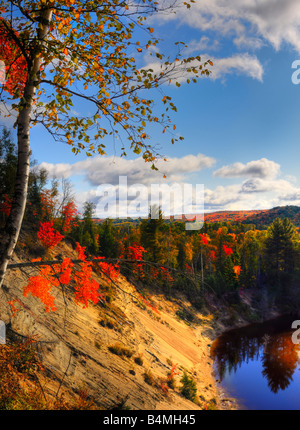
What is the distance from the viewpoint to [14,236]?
364cm

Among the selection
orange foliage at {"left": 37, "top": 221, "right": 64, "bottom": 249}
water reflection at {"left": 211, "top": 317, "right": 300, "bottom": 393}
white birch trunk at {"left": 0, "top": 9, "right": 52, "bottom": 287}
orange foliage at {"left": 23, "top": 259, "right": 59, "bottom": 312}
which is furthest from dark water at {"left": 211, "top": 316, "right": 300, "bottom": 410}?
white birch trunk at {"left": 0, "top": 9, "right": 52, "bottom": 287}

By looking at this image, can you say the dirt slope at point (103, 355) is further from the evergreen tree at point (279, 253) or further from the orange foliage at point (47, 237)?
the evergreen tree at point (279, 253)

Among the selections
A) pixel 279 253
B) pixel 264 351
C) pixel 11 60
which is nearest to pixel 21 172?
pixel 11 60

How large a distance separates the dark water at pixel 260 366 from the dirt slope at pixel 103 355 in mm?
1921

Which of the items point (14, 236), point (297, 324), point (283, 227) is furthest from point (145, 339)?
point (283, 227)

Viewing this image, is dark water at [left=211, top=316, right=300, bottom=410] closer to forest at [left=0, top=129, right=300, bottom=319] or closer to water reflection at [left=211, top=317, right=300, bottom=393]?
water reflection at [left=211, top=317, right=300, bottom=393]

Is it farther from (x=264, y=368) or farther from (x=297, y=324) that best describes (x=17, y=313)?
(x=297, y=324)

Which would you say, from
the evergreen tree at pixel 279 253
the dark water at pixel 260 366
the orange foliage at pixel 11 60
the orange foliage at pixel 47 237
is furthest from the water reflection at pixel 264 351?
the orange foliage at pixel 11 60

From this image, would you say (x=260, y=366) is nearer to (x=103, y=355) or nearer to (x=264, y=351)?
(x=264, y=351)

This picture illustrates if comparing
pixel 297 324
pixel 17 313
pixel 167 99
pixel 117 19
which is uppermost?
pixel 117 19

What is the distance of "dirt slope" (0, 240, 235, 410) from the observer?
9812mm

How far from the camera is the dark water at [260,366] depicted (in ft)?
58.1

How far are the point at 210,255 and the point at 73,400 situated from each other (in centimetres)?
4233

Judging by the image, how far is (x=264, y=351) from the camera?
88.1 ft
